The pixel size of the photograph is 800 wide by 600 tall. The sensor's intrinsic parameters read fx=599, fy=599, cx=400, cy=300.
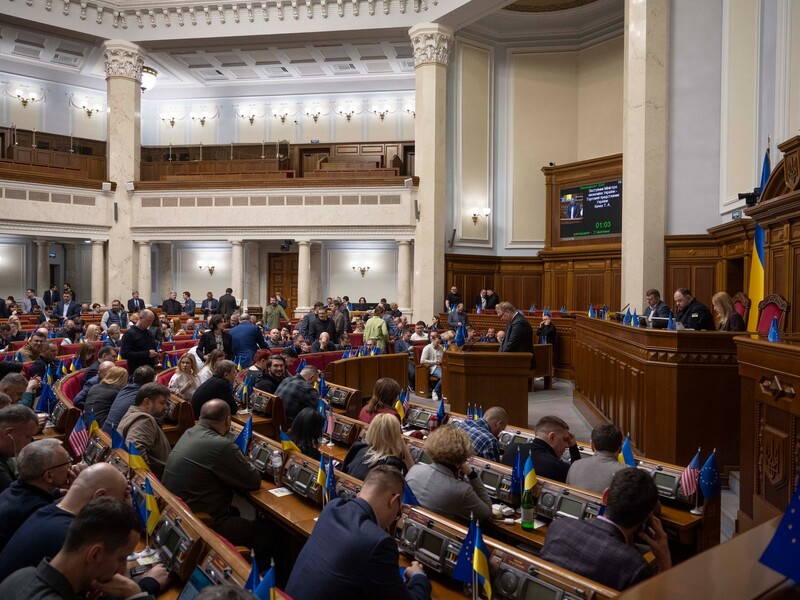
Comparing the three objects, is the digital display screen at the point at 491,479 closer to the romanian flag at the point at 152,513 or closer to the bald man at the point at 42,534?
the romanian flag at the point at 152,513

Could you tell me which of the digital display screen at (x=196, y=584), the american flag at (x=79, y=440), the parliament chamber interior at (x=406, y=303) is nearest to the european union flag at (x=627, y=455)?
the parliament chamber interior at (x=406, y=303)

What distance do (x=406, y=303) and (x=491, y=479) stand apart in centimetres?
1296

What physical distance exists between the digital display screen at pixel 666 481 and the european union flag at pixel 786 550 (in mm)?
2611

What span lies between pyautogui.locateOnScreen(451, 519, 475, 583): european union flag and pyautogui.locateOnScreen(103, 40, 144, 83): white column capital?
1849cm

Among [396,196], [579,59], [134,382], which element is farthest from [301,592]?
[579,59]

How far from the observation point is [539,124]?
17234 mm

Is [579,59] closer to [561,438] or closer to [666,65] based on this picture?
[666,65]

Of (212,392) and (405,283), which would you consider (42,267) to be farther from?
(212,392)

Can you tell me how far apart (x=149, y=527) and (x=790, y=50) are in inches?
351

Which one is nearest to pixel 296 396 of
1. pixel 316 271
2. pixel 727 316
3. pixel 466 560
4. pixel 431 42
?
pixel 466 560

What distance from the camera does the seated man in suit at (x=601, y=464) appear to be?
338 cm

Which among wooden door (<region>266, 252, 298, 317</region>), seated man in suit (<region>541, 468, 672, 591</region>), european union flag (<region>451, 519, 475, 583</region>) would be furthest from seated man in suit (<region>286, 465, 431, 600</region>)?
wooden door (<region>266, 252, 298, 317</region>)

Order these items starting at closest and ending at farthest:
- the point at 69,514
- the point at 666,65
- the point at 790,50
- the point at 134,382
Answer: the point at 69,514
the point at 134,382
the point at 790,50
the point at 666,65

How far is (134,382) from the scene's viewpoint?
511 centimetres
